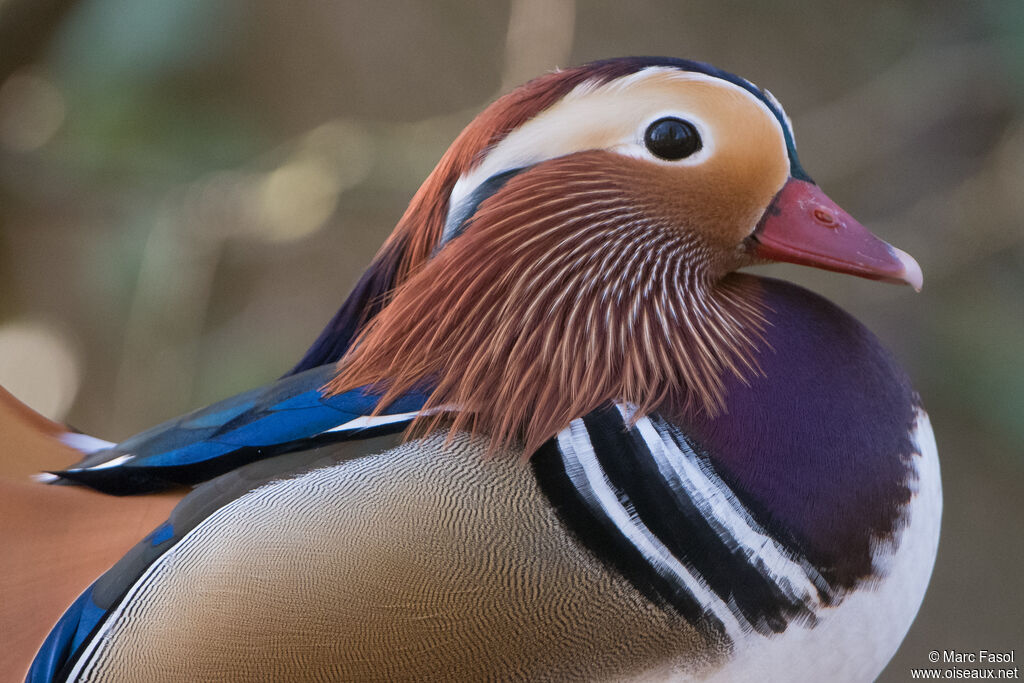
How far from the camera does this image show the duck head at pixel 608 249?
56cm

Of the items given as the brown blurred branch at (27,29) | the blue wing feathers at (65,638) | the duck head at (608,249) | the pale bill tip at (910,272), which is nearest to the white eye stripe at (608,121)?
the duck head at (608,249)

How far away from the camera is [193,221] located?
1.84m

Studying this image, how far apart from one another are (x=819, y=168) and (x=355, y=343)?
1306mm

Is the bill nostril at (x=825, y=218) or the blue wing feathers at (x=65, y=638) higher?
the bill nostril at (x=825, y=218)

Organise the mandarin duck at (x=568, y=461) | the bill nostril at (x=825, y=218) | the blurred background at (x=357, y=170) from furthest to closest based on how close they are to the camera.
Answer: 1. the blurred background at (x=357, y=170)
2. the bill nostril at (x=825, y=218)
3. the mandarin duck at (x=568, y=461)

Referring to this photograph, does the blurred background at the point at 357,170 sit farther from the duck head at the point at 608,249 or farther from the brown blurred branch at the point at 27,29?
the duck head at the point at 608,249

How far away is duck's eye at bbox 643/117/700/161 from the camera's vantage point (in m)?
0.58

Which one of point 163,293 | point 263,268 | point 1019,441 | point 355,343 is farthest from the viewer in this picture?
point 263,268

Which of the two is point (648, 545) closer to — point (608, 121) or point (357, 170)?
point (608, 121)

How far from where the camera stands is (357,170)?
1766mm

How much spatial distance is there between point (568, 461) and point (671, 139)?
0.22 meters

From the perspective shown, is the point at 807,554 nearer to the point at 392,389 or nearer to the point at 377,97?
the point at 392,389

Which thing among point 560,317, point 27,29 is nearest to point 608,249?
point 560,317

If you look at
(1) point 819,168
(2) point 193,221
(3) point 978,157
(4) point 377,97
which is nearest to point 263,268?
(2) point 193,221
